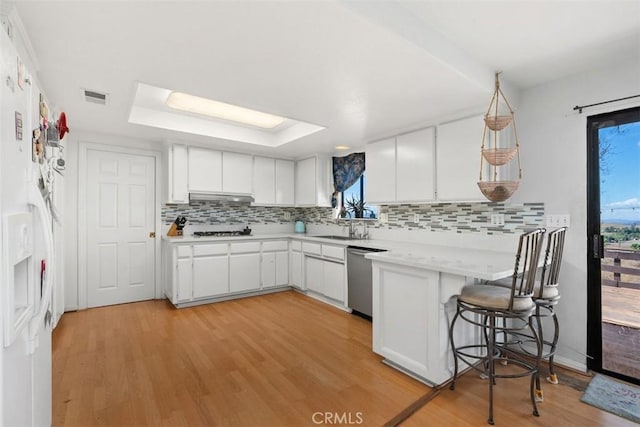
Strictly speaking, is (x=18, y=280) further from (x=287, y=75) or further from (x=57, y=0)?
(x=287, y=75)

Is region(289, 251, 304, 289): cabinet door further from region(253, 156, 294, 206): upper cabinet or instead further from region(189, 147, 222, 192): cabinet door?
region(189, 147, 222, 192): cabinet door

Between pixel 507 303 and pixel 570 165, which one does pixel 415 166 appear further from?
pixel 507 303

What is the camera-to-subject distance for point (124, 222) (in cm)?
402

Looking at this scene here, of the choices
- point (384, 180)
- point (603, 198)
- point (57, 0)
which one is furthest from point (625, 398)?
point (57, 0)

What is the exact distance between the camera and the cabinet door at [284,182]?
493 centimetres

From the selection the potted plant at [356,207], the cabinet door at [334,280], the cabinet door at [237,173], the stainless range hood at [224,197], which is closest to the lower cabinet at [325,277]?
the cabinet door at [334,280]

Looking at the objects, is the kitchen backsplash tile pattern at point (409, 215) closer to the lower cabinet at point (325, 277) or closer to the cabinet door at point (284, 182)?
the cabinet door at point (284, 182)

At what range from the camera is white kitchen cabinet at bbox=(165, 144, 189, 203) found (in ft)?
13.0

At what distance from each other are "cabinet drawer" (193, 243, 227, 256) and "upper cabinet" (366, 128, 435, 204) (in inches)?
79.4

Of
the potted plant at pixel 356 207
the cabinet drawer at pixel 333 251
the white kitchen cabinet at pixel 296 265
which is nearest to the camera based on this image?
the cabinet drawer at pixel 333 251

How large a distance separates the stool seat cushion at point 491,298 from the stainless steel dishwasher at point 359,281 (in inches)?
53.2

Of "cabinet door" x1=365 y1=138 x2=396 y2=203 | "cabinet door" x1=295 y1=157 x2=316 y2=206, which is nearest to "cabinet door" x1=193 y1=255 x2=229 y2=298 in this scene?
"cabinet door" x1=295 y1=157 x2=316 y2=206

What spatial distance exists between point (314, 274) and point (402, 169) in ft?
6.07

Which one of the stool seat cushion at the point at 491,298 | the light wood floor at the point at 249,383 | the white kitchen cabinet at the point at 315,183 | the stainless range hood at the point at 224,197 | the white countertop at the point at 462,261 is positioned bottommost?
the light wood floor at the point at 249,383
